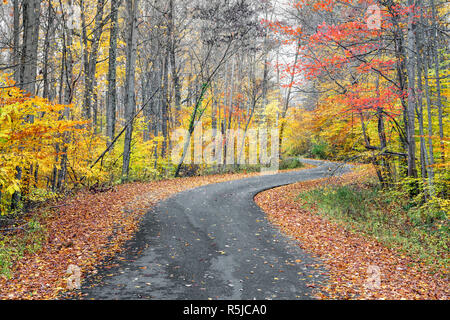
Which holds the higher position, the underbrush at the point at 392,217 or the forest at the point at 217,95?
the forest at the point at 217,95

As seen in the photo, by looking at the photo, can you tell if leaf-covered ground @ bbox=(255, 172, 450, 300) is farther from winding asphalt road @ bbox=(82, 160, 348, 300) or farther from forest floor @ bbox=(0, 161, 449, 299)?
winding asphalt road @ bbox=(82, 160, 348, 300)

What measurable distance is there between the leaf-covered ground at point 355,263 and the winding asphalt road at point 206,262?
1.34 ft

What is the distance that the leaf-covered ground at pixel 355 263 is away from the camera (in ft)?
17.6

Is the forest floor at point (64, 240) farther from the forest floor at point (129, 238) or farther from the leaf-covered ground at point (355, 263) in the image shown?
the leaf-covered ground at point (355, 263)

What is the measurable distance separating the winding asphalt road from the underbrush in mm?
2947

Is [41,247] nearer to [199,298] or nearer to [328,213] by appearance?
[199,298]

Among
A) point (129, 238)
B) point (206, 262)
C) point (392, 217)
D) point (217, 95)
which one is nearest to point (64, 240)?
point (129, 238)

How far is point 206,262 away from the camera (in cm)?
644

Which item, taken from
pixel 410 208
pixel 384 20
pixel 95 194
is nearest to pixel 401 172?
pixel 410 208

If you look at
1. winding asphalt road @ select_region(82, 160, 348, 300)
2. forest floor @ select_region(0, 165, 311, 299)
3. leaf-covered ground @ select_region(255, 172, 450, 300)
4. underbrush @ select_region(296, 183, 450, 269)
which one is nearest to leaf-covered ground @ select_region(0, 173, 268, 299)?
forest floor @ select_region(0, 165, 311, 299)

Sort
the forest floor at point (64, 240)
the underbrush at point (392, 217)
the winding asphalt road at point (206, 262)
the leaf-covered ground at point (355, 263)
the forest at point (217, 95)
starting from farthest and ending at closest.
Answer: the forest at point (217, 95)
the underbrush at point (392, 217)
the leaf-covered ground at point (355, 263)
the forest floor at point (64, 240)
the winding asphalt road at point (206, 262)

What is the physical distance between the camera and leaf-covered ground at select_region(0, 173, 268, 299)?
203 inches

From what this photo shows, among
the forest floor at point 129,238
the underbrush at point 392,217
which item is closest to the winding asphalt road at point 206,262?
the forest floor at point 129,238

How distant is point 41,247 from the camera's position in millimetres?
6820
